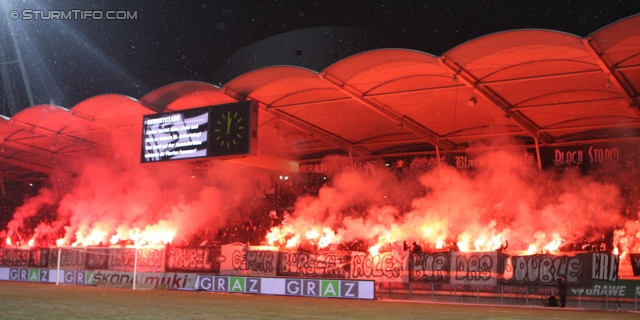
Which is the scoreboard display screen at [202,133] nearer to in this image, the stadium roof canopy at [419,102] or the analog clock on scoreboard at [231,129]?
the analog clock on scoreboard at [231,129]

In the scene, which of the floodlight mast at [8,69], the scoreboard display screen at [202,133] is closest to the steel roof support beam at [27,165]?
the floodlight mast at [8,69]

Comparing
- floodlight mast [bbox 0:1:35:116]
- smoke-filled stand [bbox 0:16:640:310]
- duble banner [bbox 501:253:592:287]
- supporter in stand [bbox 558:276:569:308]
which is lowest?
supporter in stand [bbox 558:276:569:308]

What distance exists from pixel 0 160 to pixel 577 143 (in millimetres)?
37599

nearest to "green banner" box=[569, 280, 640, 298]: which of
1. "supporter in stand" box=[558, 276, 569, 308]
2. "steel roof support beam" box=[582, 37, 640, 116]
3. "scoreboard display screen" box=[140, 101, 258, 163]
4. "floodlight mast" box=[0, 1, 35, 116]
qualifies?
"supporter in stand" box=[558, 276, 569, 308]

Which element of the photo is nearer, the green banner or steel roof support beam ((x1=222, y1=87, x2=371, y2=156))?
the green banner

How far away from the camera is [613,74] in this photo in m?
21.5

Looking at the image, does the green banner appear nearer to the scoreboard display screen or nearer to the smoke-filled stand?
the smoke-filled stand

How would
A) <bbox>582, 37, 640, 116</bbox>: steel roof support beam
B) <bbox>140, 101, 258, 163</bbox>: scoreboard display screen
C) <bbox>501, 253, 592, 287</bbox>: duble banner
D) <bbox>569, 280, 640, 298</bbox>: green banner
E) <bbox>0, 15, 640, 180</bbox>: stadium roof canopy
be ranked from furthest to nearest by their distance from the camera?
<bbox>140, 101, 258, 163</bbox>: scoreboard display screen → <bbox>501, 253, 592, 287</bbox>: duble banner → <bbox>569, 280, 640, 298</bbox>: green banner → <bbox>0, 15, 640, 180</bbox>: stadium roof canopy → <bbox>582, 37, 640, 116</bbox>: steel roof support beam

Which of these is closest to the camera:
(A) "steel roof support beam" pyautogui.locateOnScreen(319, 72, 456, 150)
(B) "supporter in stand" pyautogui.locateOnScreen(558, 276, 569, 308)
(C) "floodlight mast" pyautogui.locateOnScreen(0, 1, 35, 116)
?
(B) "supporter in stand" pyautogui.locateOnScreen(558, 276, 569, 308)

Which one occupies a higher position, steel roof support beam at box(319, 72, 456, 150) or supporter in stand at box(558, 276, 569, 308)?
steel roof support beam at box(319, 72, 456, 150)

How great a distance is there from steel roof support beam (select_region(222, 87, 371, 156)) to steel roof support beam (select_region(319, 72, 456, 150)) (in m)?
4.26

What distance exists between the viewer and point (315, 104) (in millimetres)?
28453

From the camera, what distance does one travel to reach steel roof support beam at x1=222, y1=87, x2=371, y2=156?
2725 centimetres

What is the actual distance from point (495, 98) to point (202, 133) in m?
11.8
